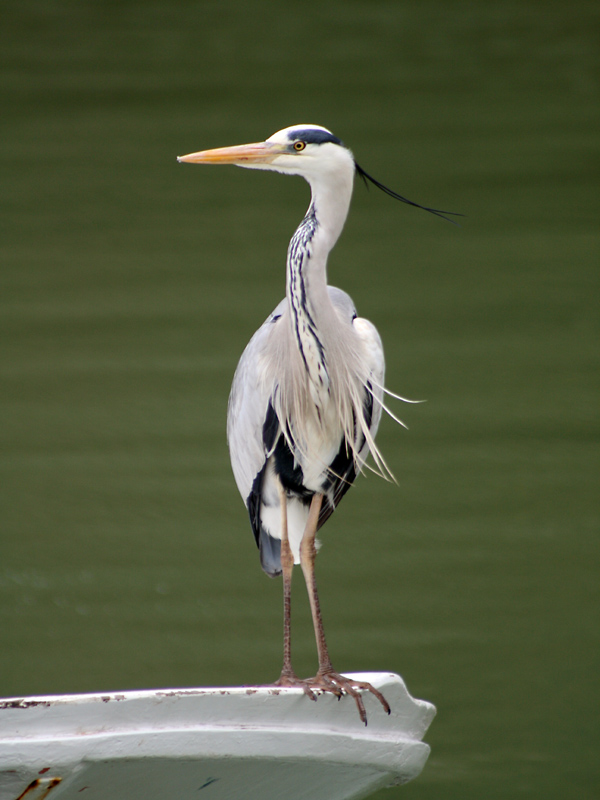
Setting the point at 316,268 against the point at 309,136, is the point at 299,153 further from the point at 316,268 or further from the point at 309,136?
the point at 316,268

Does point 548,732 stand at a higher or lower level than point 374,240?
lower

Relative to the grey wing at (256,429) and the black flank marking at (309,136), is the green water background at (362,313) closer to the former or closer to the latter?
the grey wing at (256,429)

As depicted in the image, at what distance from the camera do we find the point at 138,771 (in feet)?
3.92

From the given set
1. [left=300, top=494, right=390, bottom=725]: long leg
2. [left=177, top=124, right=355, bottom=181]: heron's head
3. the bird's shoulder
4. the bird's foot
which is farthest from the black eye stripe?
the bird's foot

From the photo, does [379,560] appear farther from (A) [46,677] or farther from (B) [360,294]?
(A) [46,677]

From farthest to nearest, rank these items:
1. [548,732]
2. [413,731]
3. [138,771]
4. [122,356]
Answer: [122,356], [548,732], [413,731], [138,771]

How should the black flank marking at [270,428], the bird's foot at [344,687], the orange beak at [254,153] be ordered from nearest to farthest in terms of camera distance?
the bird's foot at [344,687], the orange beak at [254,153], the black flank marking at [270,428]

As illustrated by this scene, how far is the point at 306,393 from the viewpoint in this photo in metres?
1.64

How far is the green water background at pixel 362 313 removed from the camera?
8.46 feet

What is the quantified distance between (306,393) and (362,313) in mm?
1135

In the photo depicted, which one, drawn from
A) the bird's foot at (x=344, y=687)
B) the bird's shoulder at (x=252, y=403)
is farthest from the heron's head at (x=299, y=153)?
the bird's foot at (x=344, y=687)

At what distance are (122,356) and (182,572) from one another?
70cm

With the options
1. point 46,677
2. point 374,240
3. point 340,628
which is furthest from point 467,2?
point 46,677

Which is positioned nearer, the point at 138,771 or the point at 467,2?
the point at 138,771
